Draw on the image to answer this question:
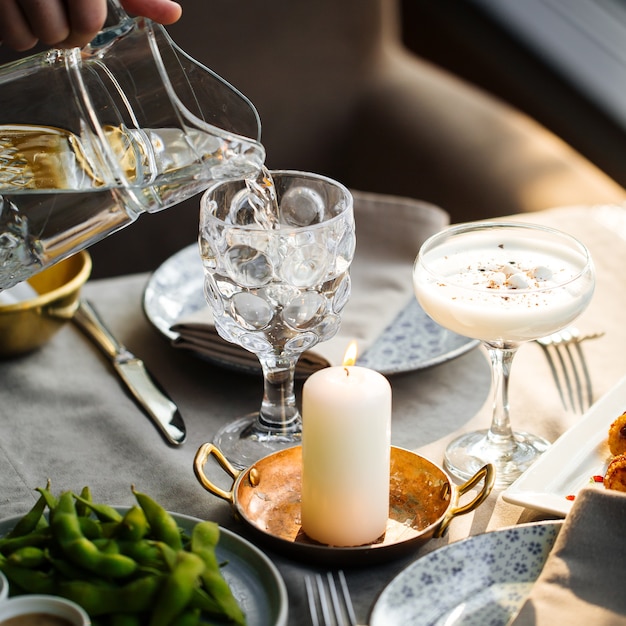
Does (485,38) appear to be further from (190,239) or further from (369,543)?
(369,543)

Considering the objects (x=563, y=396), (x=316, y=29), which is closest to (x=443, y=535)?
(x=563, y=396)

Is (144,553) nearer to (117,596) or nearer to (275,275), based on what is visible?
(117,596)

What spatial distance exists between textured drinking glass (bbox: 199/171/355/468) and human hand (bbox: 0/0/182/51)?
0.16 meters

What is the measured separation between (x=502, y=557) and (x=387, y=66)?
145 centimetres

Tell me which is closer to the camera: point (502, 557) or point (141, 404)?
point (502, 557)

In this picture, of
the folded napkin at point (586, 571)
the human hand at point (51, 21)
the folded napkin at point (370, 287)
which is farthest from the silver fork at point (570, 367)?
the human hand at point (51, 21)

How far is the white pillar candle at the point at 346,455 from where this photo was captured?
63 cm

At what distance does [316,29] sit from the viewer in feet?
5.91

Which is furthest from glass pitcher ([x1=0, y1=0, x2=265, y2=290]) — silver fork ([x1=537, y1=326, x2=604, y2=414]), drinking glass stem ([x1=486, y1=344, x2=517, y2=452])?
silver fork ([x1=537, y1=326, x2=604, y2=414])

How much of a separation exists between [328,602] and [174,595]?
4.2 inches

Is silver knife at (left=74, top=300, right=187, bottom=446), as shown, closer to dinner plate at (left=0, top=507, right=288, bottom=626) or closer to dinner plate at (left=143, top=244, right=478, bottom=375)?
dinner plate at (left=143, top=244, right=478, bottom=375)

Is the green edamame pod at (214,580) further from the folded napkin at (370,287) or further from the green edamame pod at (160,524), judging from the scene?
the folded napkin at (370,287)

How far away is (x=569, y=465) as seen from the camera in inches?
29.0

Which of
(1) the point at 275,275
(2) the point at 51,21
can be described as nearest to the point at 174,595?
(1) the point at 275,275
